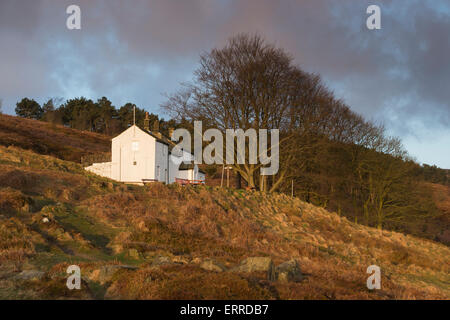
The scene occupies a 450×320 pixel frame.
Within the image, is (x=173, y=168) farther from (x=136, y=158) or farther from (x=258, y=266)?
(x=258, y=266)

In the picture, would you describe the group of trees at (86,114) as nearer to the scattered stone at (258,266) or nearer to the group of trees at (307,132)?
the group of trees at (307,132)

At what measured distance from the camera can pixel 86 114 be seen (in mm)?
97625

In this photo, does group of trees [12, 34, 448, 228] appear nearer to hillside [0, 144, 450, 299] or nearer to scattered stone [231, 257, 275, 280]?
hillside [0, 144, 450, 299]

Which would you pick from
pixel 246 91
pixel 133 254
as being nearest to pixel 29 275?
pixel 133 254

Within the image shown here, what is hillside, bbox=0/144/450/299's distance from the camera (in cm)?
837

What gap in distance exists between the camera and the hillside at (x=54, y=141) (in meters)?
52.4

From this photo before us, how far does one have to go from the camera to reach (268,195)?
30.5 m

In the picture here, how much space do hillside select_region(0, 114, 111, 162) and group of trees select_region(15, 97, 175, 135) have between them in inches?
573

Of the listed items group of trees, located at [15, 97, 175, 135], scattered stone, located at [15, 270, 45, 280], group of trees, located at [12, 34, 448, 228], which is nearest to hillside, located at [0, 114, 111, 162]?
group of trees, located at [15, 97, 175, 135]

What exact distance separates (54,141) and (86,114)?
35824mm
